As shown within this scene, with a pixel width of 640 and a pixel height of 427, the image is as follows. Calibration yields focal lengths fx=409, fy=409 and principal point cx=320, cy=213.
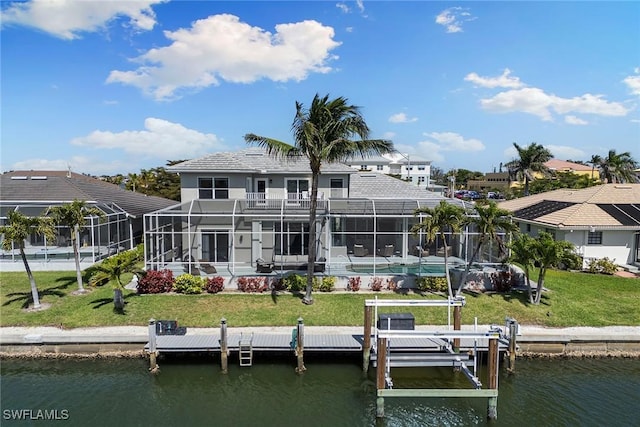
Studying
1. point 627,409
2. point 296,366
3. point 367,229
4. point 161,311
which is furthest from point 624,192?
point 161,311

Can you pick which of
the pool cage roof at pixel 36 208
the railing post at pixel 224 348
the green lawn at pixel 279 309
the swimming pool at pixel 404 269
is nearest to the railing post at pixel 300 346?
the railing post at pixel 224 348

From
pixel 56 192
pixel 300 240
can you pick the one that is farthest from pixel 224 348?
pixel 56 192

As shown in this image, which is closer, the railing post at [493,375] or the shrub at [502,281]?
the railing post at [493,375]

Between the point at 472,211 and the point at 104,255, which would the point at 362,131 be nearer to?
the point at 472,211

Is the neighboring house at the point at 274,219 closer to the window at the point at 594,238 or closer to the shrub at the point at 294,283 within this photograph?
the shrub at the point at 294,283

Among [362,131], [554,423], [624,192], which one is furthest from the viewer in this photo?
[624,192]

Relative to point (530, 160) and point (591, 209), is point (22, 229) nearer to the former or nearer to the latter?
point (591, 209)
